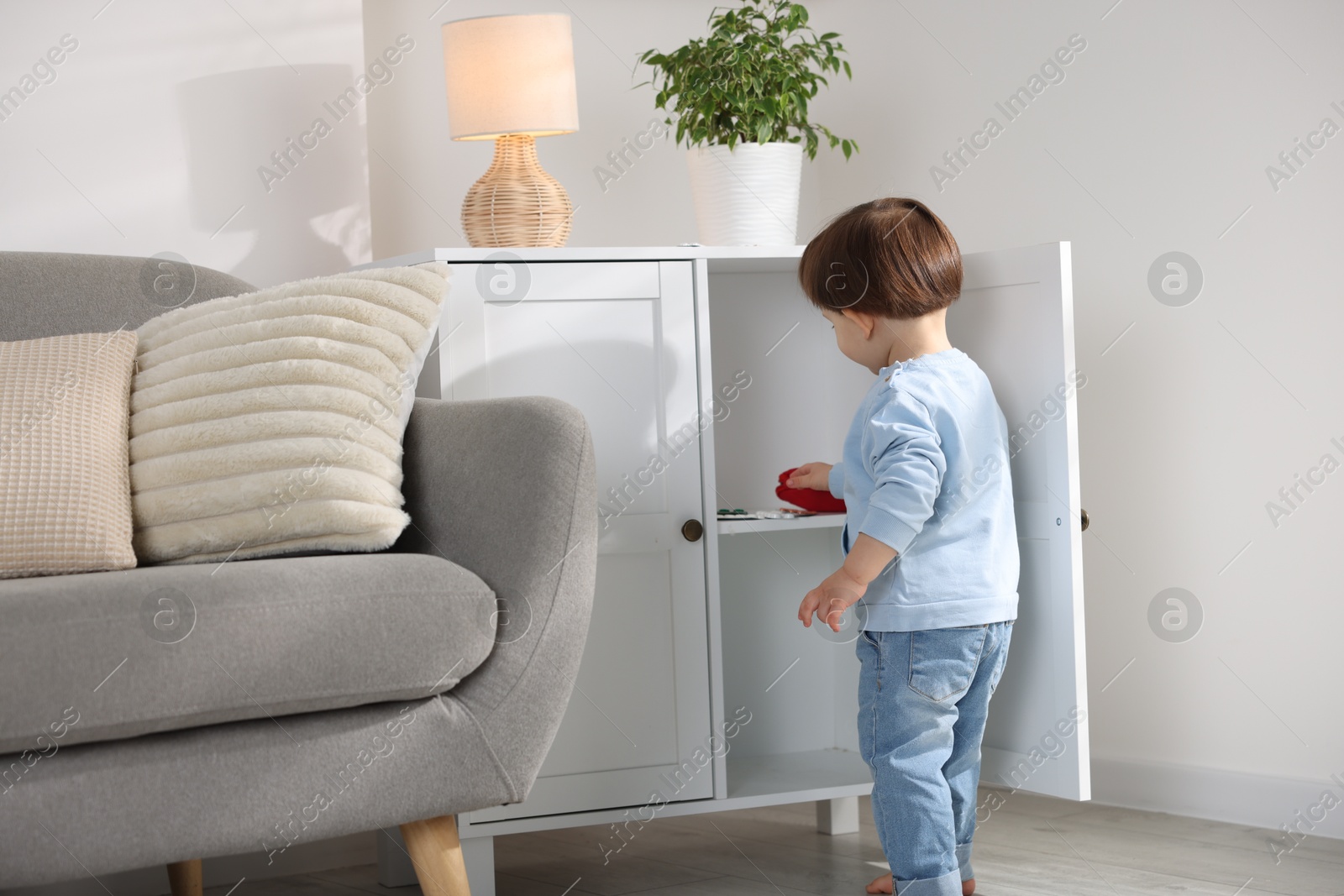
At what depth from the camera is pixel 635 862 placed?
1801 millimetres

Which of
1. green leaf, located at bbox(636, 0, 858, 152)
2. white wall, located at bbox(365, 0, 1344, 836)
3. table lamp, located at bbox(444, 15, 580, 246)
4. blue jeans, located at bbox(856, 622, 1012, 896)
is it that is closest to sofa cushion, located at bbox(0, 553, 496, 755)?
blue jeans, located at bbox(856, 622, 1012, 896)

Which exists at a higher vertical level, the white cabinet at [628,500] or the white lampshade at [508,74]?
the white lampshade at [508,74]

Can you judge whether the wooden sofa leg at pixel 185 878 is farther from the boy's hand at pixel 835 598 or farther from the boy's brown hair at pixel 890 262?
the boy's brown hair at pixel 890 262

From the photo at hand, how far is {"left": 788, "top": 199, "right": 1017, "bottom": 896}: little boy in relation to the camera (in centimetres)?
142

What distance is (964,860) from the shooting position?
1561 millimetres

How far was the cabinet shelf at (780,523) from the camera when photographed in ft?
5.72

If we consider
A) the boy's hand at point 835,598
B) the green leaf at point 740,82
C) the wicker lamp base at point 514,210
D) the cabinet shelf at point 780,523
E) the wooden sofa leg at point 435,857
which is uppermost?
the green leaf at point 740,82

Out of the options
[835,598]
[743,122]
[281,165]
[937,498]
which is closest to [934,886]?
[835,598]

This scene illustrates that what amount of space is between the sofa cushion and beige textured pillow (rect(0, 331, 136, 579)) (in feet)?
0.27

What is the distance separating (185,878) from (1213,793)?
1.49 metres

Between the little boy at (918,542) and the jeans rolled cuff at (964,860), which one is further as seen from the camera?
the jeans rolled cuff at (964,860)

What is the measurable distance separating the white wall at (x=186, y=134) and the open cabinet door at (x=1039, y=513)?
1045 millimetres

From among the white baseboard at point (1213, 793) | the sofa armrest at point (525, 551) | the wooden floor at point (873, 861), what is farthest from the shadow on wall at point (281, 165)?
the white baseboard at point (1213, 793)

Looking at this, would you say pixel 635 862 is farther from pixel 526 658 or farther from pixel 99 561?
pixel 99 561
